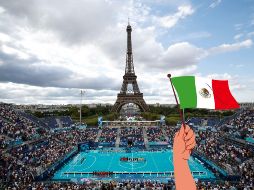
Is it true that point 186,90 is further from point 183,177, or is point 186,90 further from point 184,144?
point 183,177

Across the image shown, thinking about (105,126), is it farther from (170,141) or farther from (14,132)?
(14,132)

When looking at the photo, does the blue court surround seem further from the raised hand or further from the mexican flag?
the raised hand

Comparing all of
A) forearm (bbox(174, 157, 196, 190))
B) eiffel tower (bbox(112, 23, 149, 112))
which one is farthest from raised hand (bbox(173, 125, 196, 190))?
eiffel tower (bbox(112, 23, 149, 112))

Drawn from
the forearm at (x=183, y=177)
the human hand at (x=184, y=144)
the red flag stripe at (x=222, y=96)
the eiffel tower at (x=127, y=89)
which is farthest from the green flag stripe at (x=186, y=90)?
the eiffel tower at (x=127, y=89)

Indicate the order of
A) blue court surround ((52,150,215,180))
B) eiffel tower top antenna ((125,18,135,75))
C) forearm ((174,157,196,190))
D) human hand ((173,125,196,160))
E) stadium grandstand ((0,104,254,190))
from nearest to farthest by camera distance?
1. forearm ((174,157,196,190))
2. human hand ((173,125,196,160))
3. stadium grandstand ((0,104,254,190))
4. blue court surround ((52,150,215,180))
5. eiffel tower top antenna ((125,18,135,75))

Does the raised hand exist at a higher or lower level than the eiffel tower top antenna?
lower
